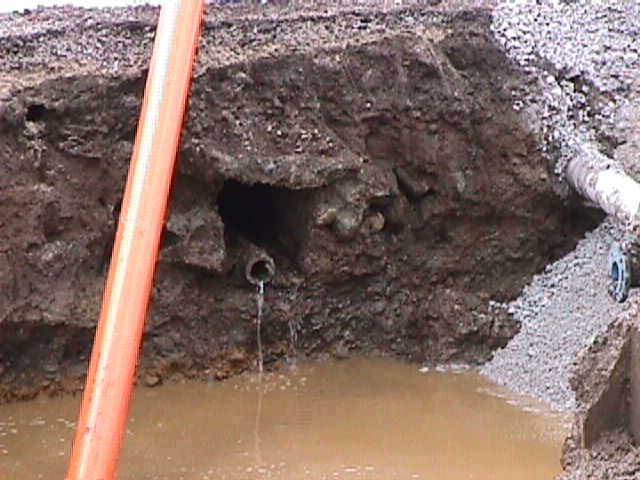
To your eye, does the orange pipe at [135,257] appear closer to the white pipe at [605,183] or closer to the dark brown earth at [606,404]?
the dark brown earth at [606,404]

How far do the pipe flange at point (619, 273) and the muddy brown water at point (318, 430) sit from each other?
78cm

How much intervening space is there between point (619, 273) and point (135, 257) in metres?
3.66

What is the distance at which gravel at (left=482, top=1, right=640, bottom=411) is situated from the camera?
655 cm

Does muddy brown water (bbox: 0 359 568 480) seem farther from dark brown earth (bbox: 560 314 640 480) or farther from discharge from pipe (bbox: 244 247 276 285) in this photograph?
dark brown earth (bbox: 560 314 640 480)

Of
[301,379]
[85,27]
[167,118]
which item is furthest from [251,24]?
[167,118]

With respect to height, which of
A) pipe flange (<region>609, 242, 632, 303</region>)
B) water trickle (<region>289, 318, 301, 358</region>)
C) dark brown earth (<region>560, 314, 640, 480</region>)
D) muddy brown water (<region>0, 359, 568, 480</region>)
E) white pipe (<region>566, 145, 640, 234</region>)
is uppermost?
white pipe (<region>566, 145, 640, 234</region>)

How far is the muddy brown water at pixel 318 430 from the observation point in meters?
5.44

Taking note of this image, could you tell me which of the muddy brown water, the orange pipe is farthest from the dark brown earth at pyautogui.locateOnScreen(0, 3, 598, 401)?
the orange pipe

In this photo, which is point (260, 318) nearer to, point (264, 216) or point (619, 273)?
point (264, 216)

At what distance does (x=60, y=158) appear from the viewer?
19.8 feet

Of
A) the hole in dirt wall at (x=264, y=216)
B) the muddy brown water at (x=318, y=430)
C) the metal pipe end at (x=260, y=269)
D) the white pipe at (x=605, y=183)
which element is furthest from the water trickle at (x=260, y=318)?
the white pipe at (x=605, y=183)

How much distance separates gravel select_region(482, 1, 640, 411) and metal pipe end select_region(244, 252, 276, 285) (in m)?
1.38

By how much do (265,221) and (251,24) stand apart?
3.95ft

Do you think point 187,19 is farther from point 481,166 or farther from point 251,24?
point 481,166
